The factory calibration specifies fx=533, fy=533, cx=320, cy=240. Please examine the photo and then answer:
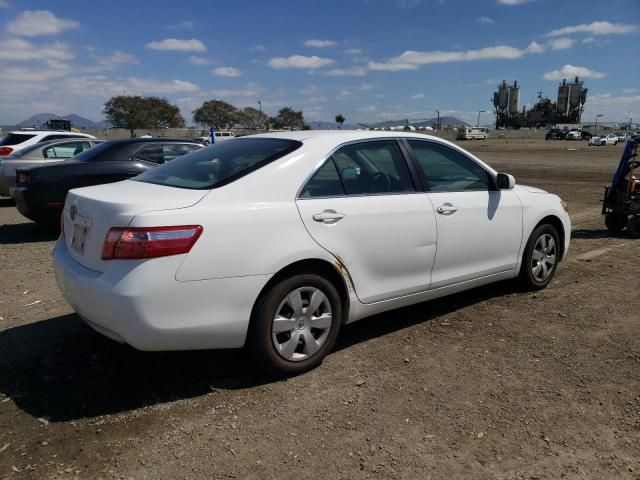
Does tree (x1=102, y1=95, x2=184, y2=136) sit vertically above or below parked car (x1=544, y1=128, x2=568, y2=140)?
above

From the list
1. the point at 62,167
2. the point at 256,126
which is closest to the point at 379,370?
the point at 62,167

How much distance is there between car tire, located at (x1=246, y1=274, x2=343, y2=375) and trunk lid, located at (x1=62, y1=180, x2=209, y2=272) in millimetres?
794

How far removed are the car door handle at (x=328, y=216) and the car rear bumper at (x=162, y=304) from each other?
1.78 ft

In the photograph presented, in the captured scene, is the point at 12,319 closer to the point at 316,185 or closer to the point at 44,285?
the point at 44,285

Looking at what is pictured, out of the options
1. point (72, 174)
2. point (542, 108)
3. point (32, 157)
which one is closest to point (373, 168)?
point (72, 174)

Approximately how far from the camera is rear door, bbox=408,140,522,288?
4254 mm

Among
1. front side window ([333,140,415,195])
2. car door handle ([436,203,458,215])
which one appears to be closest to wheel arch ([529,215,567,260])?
car door handle ([436,203,458,215])

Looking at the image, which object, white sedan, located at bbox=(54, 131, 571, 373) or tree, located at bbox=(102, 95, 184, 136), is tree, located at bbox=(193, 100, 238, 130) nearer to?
tree, located at bbox=(102, 95, 184, 136)

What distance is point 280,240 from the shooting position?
10.8 ft

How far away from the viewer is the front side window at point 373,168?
382 centimetres

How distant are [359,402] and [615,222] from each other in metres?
7.06

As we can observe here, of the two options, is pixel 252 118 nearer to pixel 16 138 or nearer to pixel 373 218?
pixel 16 138

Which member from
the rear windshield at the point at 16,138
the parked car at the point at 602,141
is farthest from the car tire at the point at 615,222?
the parked car at the point at 602,141

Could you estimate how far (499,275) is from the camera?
484cm
